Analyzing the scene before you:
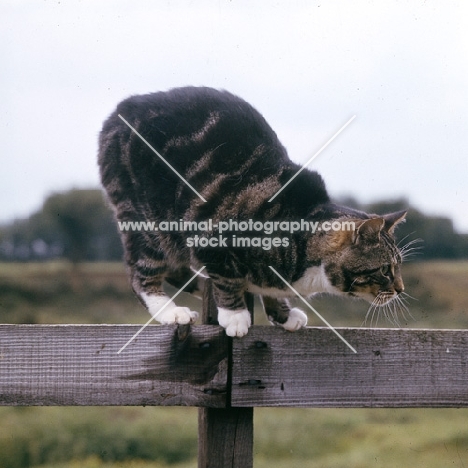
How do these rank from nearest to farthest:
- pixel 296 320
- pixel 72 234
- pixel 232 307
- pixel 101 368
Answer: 1. pixel 101 368
2. pixel 232 307
3. pixel 296 320
4. pixel 72 234

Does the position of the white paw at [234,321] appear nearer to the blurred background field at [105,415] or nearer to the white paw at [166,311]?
the white paw at [166,311]

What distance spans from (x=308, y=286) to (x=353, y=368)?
0.41 metres

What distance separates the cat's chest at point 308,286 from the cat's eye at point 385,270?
149 mm

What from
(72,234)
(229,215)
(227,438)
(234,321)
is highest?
(72,234)

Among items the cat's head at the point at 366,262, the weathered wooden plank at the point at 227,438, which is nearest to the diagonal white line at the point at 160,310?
the weathered wooden plank at the point at 227,438

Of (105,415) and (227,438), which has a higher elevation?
(105,415)

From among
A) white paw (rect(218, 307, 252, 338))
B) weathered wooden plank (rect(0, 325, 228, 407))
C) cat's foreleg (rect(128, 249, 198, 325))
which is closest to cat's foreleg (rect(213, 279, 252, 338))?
white paw (rect(218, 307, 252, 338))

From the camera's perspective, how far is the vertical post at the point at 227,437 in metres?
1.30

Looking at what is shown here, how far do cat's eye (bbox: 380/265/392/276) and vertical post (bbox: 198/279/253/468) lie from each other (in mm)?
571

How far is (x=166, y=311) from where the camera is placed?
5.61ft

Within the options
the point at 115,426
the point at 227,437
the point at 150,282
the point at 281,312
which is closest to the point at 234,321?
the point at 227,437

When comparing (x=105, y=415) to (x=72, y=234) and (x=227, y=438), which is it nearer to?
(x=72, y=234)

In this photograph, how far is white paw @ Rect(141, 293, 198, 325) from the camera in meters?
1.63

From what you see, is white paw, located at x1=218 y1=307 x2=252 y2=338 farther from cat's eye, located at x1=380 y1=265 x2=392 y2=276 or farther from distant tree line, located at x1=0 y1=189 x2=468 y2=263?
distant tree line, located at x1=0 y1=189 x2=468 y2=263
